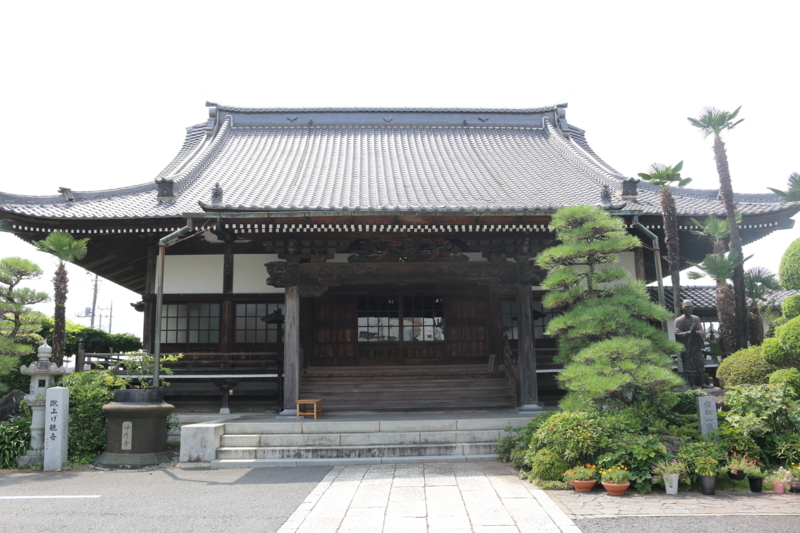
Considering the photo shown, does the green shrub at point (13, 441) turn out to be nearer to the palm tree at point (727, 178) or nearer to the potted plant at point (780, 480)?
the potted plant at point (780, 480)

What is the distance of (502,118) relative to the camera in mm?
19766

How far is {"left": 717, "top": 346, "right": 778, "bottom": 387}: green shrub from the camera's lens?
8836 mm

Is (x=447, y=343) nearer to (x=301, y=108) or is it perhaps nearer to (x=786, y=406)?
(x=786, y=406)

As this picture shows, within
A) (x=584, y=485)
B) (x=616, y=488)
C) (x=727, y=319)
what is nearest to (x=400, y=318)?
(x=727, y=319)

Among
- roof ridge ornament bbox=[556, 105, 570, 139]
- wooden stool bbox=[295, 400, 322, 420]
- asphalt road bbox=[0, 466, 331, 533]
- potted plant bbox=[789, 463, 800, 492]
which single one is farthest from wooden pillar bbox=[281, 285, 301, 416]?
roof ridge ornament bbox=[556, 105, 570, 139]

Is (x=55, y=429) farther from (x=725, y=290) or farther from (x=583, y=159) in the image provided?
(x=583, y=159)

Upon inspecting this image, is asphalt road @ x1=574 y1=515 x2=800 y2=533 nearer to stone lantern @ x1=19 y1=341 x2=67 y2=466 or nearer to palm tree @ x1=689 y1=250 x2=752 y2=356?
palm tree @ x1=689 y1=250 x2=752 y2=356

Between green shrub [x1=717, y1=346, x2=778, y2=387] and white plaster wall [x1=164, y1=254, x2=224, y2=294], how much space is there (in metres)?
10.5

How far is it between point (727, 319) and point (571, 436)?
5.52m

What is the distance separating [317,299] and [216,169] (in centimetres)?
507

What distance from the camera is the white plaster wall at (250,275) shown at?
43.0ft

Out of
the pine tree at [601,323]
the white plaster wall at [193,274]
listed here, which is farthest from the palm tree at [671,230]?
the white plaster wall at [193,274]

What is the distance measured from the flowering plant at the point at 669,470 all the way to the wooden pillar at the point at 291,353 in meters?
6.52

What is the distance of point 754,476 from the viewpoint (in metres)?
6.48
